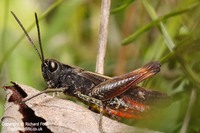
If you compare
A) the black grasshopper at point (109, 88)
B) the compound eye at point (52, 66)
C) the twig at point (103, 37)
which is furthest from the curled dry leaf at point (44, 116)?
the twig at point (103, 37)

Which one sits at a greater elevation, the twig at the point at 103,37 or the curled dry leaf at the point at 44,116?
the twig at the point at 103,37

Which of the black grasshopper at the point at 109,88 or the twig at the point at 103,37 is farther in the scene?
the twig at the point at 103,37

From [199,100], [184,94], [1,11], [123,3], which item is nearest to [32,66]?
[1,11]

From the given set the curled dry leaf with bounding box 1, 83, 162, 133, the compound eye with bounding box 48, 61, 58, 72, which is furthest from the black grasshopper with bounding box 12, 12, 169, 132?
the curled dry leaf with bounding box 1, 83, 162, 133

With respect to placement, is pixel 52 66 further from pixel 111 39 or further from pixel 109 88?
pixel 111 39

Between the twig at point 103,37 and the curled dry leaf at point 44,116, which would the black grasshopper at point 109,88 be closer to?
the twig at point 103,37

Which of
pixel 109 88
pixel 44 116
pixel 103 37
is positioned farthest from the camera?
pixel 103 37

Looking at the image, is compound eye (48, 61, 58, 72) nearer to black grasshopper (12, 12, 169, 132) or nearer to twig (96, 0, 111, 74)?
black grasshopper (12, 12, 169, 132)

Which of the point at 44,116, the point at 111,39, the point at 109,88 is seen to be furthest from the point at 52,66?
the point at 111,39
